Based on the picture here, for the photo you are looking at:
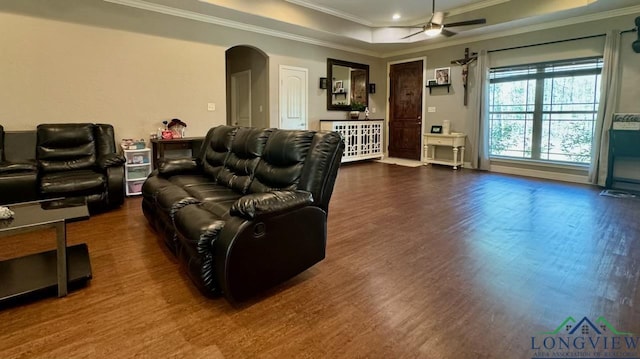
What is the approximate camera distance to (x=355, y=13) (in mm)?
7051

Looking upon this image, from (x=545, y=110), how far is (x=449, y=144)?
180 centimetres

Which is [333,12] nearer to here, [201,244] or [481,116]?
[481,116]

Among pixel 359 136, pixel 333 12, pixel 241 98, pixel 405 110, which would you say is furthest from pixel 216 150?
pixel 405 110

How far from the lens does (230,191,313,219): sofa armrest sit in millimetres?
1970

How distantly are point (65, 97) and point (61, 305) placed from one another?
368 cm

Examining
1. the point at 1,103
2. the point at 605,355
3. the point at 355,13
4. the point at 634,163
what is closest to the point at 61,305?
the point at 605,355

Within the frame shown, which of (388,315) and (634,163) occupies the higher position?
(634,163)

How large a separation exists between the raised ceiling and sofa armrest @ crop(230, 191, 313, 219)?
4.20m

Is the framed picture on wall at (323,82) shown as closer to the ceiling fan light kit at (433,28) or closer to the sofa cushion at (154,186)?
the ceiling fan light kit at (433,28)

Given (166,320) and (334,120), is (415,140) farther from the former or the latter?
(166,320)

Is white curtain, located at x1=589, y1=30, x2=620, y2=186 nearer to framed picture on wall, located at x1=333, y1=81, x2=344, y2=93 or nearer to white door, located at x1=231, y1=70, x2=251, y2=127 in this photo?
framed picture on wall, located at x1=333, y1=81, x2=344, y2=93

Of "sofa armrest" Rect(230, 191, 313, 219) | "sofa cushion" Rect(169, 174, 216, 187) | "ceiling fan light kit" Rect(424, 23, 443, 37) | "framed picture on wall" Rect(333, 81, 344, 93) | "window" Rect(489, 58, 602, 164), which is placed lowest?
"sofa cushion" Rect(169, 174, 216, 187)

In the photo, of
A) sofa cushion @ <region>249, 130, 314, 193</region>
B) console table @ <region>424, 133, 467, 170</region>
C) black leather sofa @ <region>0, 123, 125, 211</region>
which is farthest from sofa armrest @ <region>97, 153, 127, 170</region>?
console table @ <region>424, 133, 467, 170</region>

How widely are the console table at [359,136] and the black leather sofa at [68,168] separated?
14.5 feet
